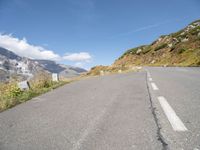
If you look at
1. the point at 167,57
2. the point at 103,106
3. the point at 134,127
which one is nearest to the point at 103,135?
the point at 134,127

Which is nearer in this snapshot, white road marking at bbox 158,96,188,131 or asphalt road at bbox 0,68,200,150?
asphalt road at bbox 0,68,200,150

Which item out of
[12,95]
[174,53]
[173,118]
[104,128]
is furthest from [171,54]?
[104,128]

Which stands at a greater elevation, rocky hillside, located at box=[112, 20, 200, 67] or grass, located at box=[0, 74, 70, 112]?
rocky hillside, located at box=[112, 20, 200, 67]

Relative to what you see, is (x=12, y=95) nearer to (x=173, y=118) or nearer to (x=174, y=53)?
(x=173, y=118)

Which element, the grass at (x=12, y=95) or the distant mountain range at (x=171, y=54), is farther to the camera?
the distant mountain range at (x=171, y=54)

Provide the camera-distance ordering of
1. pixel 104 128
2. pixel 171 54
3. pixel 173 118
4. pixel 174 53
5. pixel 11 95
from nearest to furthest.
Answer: pixel 104 128 < pixel 173 118 < pixel 11 95 < pixel 174 53 < pixel 171 54

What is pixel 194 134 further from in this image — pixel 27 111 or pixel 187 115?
pixel 27 111

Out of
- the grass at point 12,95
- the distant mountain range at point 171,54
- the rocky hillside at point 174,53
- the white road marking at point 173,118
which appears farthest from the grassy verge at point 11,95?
the rocky hillside at point 174,53

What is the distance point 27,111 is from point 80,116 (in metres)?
1.65

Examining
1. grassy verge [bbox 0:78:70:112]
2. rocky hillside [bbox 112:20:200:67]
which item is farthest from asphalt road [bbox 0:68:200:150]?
rocky hillside [bbox 112:20:200:67]

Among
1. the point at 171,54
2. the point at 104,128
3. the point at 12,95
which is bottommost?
the point at 104,128

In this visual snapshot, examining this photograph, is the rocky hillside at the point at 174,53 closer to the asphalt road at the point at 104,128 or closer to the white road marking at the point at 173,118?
the white road marking at the point at 173,118

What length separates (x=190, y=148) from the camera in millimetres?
3158

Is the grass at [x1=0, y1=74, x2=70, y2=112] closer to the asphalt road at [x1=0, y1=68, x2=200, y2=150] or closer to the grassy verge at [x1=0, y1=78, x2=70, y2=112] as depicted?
the grassy verge at [x1=0, y1=78, x2=70, y2=112]
